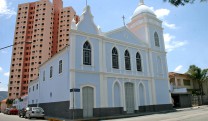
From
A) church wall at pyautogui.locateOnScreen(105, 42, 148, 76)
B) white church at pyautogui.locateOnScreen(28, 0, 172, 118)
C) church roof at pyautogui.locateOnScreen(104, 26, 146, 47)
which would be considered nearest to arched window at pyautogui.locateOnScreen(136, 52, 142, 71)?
white church at pyautogui.locateOnScreen(28, 0, 172, 118)

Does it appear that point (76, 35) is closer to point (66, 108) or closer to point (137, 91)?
point (66, 108)

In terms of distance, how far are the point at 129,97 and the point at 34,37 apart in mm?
59619

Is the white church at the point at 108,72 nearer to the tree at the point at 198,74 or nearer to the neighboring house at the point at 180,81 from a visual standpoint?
the neighboring house at the point at 180,81

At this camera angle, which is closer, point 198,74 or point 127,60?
point 127,60

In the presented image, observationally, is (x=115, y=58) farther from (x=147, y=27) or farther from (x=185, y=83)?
(x=185, y=83)

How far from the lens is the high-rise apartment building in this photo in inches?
2746

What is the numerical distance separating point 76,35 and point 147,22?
1217 centimetres

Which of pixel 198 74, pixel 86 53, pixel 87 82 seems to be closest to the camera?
pixel 87 82

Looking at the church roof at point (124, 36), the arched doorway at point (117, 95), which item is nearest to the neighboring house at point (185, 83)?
the church roof at point (124, 36)

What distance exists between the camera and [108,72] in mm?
21766

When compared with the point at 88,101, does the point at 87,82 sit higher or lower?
higher

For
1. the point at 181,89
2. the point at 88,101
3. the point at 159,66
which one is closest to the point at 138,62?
the point at 159,66

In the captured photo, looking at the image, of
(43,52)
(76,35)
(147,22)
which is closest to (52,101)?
(76,35)

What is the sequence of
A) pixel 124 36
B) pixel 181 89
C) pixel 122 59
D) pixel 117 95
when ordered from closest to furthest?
pixel 117 95 → pixel 122 59 → pixel 124 36 → pixel 181 89
